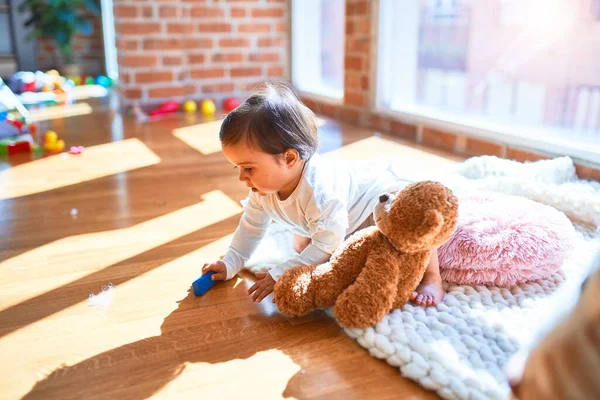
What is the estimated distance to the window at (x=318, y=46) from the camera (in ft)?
10.6

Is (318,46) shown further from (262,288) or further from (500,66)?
(262,288)

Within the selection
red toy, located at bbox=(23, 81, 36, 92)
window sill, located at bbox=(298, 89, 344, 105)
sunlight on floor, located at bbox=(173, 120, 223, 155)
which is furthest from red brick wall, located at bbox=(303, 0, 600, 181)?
red toy, located at bbox=(23, 81, 36, 92)

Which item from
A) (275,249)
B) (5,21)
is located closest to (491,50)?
(275,249)

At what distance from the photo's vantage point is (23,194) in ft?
5.68

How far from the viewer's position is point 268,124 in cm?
100

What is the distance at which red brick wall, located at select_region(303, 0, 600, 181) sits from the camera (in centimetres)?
229

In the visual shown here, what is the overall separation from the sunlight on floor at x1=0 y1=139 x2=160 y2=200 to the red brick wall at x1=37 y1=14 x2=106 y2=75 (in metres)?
3.83

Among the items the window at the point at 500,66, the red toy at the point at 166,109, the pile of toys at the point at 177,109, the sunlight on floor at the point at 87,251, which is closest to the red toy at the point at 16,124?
the pile of toys at the point at 177,109

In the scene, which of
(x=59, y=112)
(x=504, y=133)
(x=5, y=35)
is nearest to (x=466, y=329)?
(x=504, y=133)

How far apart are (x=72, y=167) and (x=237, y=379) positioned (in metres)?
1.54

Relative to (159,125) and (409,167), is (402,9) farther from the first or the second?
(159,125)

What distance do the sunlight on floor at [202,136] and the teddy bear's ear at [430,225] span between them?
1.56 meters

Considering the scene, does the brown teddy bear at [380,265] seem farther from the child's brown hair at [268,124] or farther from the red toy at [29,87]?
the red toy at [29,87]

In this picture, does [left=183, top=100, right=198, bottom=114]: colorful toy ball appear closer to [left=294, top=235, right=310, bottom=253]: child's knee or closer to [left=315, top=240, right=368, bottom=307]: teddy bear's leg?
[left=294, top=235, right=310, bottom=253]: child's knee
